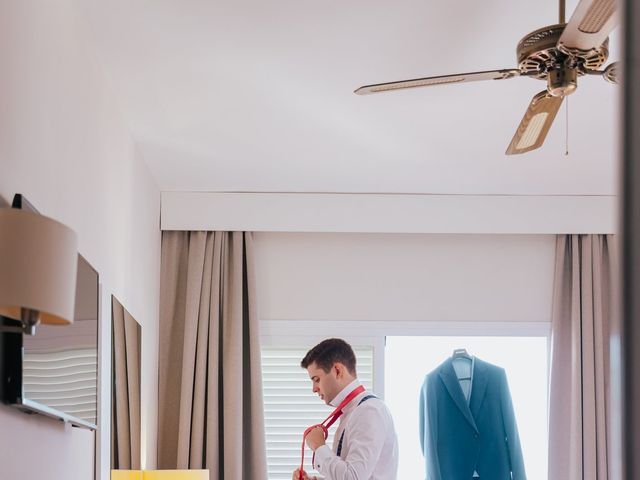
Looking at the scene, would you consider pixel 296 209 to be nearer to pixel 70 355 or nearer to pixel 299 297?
pixel 299 297

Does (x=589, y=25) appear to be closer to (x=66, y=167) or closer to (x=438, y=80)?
(x=438, y=80)

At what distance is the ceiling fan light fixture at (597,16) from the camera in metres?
2.00

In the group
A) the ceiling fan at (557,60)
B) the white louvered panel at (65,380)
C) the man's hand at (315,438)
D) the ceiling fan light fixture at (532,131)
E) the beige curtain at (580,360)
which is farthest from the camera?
the beige curtain at (580,360)

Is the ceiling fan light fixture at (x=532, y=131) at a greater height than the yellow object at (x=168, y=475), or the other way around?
the ceiling fan light fixture at (x=532, y=131)

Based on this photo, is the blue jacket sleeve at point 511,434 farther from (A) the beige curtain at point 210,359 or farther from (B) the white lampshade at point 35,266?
(B) the white lampshade at point 35,266

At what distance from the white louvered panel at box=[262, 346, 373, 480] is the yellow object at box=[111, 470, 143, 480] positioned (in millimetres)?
1559

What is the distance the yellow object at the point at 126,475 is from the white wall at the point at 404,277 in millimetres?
1737

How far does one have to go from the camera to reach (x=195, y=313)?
5.35 meters

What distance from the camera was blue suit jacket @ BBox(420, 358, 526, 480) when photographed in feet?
17.3

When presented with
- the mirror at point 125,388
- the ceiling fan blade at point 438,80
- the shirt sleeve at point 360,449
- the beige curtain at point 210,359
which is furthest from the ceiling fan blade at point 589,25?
the beige curtain at point 210,359

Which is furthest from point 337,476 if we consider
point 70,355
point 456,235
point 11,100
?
point 456,235

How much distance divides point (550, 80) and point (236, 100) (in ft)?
5.33

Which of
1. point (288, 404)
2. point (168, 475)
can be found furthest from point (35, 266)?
point (288, 404)

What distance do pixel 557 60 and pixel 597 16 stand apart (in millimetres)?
436
